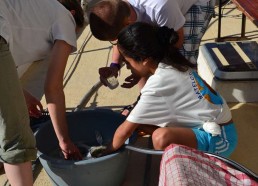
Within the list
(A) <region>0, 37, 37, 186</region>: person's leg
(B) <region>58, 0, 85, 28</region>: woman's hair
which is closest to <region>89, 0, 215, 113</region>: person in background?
(B) <region>58, 0, 85, 28</region>: woman's hair

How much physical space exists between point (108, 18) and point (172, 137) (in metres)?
0.66

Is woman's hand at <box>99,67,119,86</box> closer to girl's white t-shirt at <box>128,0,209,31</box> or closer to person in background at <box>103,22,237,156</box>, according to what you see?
girl's white t-shirt at <box>128,0,209,31</box>

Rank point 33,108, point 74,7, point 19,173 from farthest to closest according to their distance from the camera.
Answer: point 33,108
point 74,7
point 19,173

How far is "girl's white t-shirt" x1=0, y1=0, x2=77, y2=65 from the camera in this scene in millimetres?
1753

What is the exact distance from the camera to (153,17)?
2264 mm

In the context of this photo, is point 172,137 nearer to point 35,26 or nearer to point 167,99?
point 167,99

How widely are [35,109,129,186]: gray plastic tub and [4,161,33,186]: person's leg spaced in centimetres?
10

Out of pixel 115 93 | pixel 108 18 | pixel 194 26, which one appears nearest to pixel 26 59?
pixel 108 18

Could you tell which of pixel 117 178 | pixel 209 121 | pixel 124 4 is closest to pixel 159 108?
pixel 209 121

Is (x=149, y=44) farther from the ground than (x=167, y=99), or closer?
farther from the ground

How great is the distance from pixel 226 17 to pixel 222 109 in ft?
10.2

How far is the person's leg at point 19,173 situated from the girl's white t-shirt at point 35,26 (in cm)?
45

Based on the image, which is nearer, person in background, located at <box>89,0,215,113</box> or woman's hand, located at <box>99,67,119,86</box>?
person in background, located at <box>89,0,215,113</box>

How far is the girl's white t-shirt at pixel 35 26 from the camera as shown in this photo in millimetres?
1753
